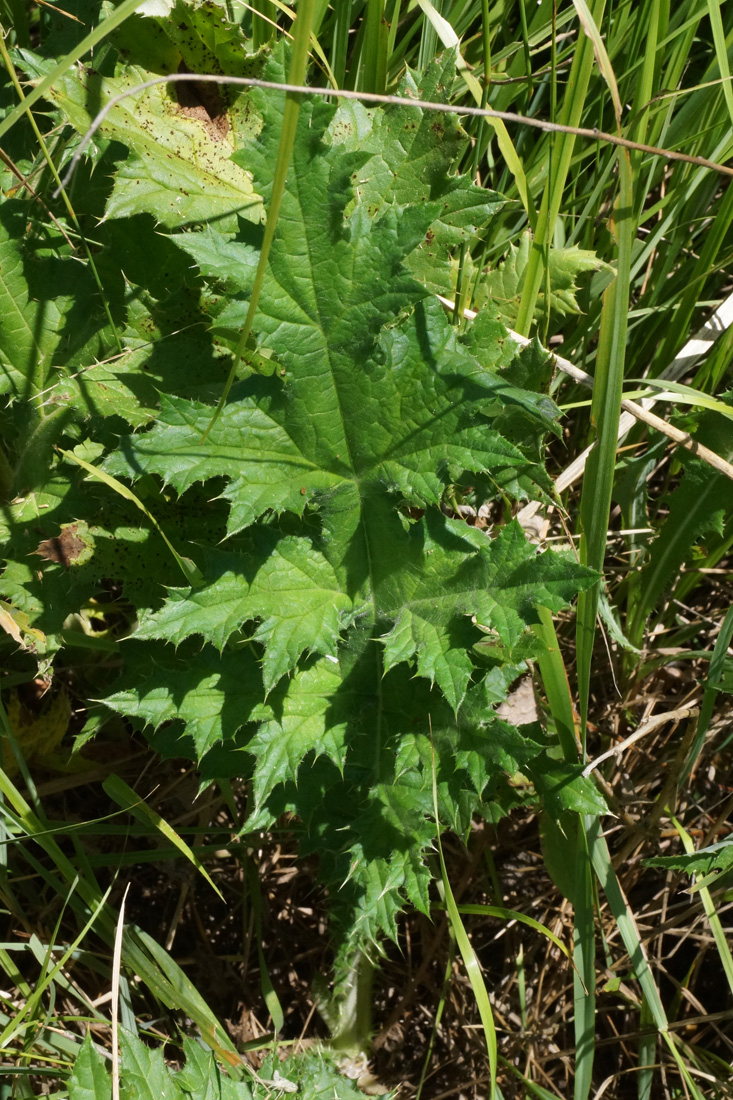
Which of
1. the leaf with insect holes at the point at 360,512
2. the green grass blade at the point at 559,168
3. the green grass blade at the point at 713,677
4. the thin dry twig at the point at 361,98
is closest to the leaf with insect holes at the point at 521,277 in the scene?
the green grass blade at the point at 559,168

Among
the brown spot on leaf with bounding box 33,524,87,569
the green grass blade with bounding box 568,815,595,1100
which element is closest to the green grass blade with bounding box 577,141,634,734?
the green grass blade with bounding box 568,815,595,1100

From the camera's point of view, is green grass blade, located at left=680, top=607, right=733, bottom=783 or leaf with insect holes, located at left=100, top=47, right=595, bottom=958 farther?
green grass blade, located at left=680, top=607, right=733, bottom=783

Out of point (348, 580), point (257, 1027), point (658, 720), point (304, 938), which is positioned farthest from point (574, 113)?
point (257, 1027)

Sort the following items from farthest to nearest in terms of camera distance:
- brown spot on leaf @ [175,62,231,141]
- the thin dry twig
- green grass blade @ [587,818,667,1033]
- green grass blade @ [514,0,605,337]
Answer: green grass blade @ [587,818,667,1033], brown spot on leaf @ [175,62,231,141], green grass blade @ [514,0,605,337], the thin dry twig

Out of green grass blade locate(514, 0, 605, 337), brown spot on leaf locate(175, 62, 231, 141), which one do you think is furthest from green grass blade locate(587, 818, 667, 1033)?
brown spot on leaf locate(175, 62, 231, 141)

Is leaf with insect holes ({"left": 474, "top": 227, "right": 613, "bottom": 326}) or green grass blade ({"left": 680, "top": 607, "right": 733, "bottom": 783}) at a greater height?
leaf with insect holes ({"left": 474, "top": 227, "right": 613, "bottom": 326})

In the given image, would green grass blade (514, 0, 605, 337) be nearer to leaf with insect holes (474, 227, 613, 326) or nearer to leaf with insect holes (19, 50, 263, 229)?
leaf with insect holes (474, 227, 613, 326)

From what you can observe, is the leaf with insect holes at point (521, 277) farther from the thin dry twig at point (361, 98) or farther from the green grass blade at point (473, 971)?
the green grass blade at point (473, 971)

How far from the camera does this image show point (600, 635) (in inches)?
106

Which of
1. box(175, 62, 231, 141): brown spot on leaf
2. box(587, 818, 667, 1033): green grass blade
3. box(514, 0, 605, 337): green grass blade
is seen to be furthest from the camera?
box(587, 818, 667, 1033): green grass blade

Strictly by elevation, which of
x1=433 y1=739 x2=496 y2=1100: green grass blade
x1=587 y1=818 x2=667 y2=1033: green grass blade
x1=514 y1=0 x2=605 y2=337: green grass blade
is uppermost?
x1=514 y1=0 x2=605 y2=337: green grass blade

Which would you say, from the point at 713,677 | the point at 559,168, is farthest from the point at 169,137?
the point at 713,677

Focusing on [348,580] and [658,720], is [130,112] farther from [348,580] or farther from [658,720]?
[658,720]

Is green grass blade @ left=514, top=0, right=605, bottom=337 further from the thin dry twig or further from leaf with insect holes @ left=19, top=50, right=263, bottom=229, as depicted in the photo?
leaf with insect holes @ left=19, top=50, right=263, bottom=229
